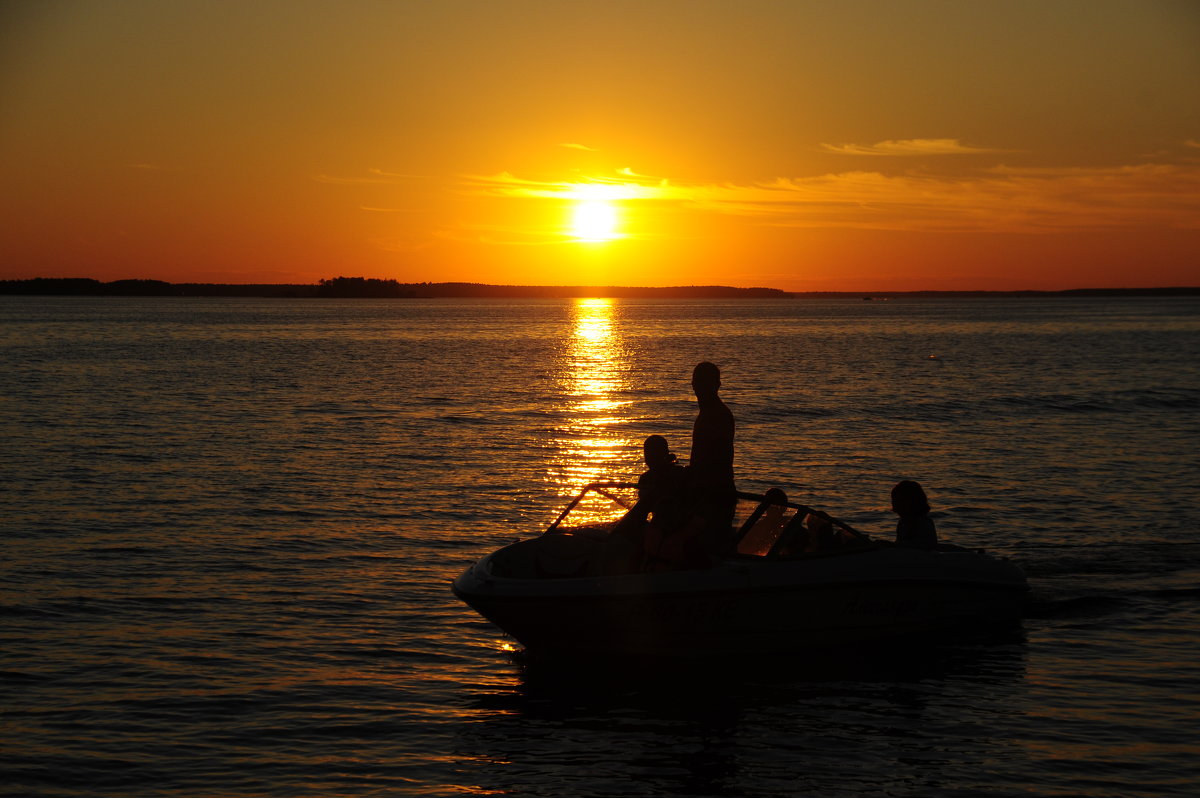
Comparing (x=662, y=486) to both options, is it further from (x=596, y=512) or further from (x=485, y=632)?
(x=485, y=632)

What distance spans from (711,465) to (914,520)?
267 cm

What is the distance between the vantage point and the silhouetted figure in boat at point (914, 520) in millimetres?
12289

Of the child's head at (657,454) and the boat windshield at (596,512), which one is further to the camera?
the boat windshield at (596,512)

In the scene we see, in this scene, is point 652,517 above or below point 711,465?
below

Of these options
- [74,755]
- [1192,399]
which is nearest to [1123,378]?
[1192,399]


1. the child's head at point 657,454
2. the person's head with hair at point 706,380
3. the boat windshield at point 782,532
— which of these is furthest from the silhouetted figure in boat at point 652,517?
the boat windshield at point 782,532

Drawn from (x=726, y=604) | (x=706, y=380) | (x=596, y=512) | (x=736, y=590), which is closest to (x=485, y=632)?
(x=596, y=512)

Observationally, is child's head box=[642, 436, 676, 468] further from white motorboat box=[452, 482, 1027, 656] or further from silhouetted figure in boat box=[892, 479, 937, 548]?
silhouetted figure in boat box=[892, 479, 937, 548]

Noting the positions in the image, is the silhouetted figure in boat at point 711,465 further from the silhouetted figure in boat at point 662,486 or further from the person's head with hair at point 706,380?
the silhouetted figure in boat at point 662,486

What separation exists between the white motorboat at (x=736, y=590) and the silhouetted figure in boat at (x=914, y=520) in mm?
175

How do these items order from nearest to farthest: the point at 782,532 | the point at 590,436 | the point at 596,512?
the point at 782,532, the point at 596,512, the point at 590,436

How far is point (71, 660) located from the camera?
11641 millimetres

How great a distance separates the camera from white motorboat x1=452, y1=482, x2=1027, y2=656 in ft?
35.8

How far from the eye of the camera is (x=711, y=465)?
36.6 feet
